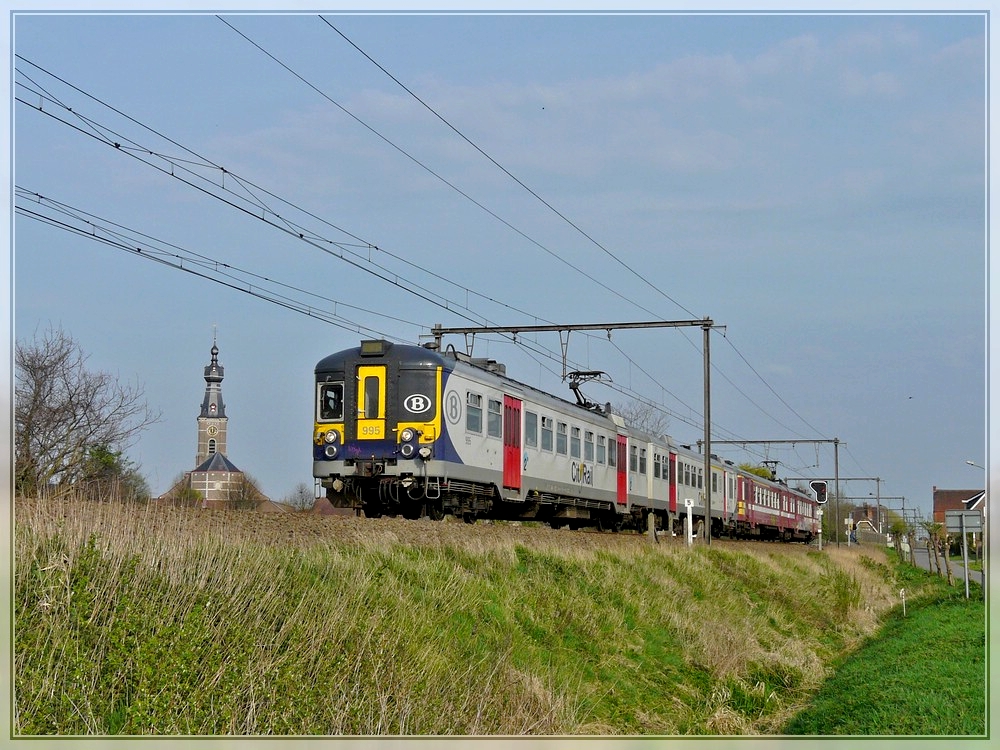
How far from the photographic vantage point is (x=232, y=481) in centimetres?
2375

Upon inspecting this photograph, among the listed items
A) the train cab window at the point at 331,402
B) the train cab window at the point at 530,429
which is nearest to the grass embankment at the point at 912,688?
the train cab window at the point at 530,429

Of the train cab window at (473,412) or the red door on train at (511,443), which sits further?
the red door on train at (511,443)

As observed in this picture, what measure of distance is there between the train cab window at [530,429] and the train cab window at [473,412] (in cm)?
231

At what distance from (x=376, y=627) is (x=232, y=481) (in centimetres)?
1377

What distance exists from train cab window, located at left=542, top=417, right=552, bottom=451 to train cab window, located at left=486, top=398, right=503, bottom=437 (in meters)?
2.62

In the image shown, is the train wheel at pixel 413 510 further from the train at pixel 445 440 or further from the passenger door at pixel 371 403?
the passenger door at pixel 371 403

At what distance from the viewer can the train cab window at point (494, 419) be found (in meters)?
22.0

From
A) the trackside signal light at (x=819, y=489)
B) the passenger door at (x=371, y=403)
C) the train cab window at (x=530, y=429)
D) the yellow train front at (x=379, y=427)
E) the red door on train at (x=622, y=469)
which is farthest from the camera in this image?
the trackside signal light at (x=819, y=489)

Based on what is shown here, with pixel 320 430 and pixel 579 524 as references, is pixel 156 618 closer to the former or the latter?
pixel 320 430

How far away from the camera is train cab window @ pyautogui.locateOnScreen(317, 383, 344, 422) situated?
2084cm

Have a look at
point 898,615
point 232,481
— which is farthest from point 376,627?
point 898,615

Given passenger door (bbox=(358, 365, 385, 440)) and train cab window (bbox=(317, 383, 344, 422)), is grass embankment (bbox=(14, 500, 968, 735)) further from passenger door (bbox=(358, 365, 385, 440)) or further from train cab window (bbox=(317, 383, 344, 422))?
train cab window (bbox=(317, 383, 344, 422))

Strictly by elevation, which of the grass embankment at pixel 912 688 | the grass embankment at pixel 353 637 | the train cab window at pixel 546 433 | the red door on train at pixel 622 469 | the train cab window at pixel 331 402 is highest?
the train cab window at pixel 331 402

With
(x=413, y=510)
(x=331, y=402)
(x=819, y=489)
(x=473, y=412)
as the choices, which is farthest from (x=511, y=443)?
(x=819, y=489)
